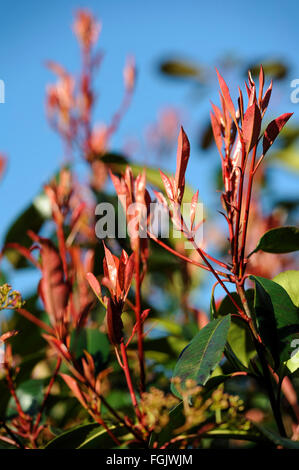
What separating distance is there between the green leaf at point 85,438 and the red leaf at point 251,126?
1.59ft

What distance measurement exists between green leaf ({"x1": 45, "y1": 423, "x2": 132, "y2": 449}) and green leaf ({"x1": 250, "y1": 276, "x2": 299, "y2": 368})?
0.28 meters

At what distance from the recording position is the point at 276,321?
2.12 ft

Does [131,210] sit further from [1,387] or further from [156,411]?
[1,387]

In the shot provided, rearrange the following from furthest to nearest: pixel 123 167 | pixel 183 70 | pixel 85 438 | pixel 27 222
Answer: pixel 183 70 → pixel 27 222 → pixel 123 167 → pixel 85 438

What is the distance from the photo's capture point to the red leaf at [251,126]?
0.63 m

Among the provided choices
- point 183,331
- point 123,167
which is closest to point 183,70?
→ point 123,167

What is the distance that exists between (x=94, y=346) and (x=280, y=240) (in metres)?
0.45

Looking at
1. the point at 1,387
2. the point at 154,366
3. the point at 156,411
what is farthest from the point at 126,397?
the point at 156,411

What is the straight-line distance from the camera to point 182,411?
2.13 ft

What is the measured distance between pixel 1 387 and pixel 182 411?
1.70 feet

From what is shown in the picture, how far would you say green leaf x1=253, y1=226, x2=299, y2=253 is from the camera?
2.50 ft

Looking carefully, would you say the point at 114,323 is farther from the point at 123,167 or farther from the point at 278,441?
the point at 123,167

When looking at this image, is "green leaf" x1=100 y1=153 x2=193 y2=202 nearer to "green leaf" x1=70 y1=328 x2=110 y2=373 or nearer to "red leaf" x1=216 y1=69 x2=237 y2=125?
"green leaf" x1=70 y1=328 x2=110 y2=373

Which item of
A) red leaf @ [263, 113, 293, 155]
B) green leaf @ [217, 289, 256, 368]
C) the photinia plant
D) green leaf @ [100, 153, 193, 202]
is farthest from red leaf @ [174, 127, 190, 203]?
green leaf @ [100, 153, 193, 202]
